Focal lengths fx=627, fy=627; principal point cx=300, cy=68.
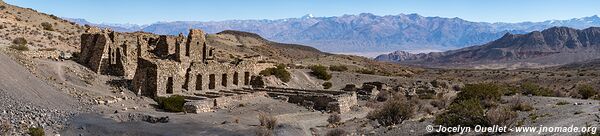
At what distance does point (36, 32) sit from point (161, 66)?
20.3 m

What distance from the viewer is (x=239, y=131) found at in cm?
2084

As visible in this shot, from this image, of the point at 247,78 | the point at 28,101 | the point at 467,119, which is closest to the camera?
the point at 467,119

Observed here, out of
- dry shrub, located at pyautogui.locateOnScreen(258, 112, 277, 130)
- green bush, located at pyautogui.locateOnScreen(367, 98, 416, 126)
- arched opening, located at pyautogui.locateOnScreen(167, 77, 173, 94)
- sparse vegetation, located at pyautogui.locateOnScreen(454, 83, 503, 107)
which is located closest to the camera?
dry shrub, located at pyautogui.locateOnScreen(258, 112, 277, 130)

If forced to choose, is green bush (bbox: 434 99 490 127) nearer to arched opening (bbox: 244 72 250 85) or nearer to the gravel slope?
the gravel slope

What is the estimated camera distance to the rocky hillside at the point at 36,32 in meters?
38.6

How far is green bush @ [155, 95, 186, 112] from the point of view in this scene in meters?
24.0

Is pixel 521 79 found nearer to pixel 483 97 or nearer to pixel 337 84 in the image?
pixel 337 84

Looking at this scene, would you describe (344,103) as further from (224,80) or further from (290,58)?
(290,58)

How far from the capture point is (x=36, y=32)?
141 feet

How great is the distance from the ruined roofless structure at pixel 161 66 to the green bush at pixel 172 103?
1.72 meters

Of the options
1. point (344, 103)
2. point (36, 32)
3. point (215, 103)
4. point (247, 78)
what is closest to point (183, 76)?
point (215, 103)

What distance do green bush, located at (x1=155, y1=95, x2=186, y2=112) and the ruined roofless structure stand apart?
5.63 ft

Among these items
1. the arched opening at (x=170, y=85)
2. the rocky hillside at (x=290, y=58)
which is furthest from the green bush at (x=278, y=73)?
the rocky hillside at (x=290, y=58)

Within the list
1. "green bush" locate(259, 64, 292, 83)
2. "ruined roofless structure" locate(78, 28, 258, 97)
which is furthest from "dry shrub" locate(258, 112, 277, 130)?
"green bush" locate(259, 64, 292, 83)
